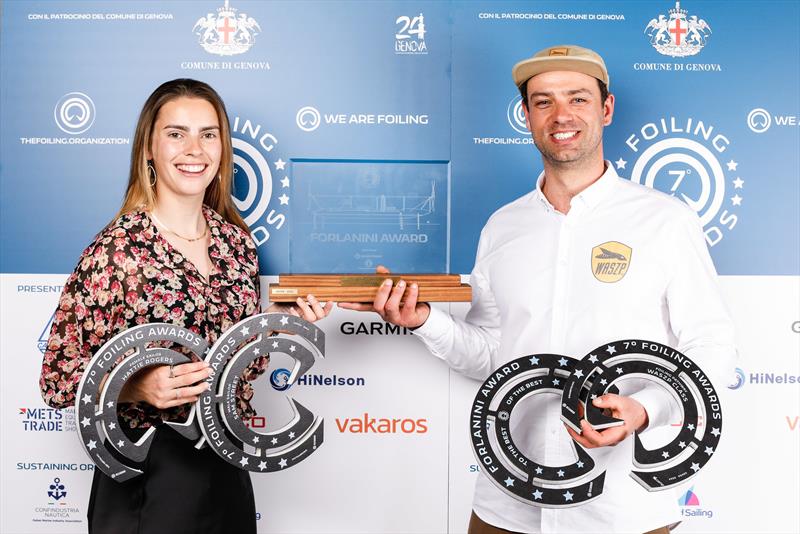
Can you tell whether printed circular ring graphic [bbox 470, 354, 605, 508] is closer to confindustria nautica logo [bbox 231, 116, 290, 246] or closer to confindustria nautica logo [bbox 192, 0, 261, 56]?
confindustria nautica logo [bbox 231, 116, 290, 246]

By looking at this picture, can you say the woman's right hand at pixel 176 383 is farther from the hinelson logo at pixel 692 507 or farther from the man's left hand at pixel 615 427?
the hinelson logo at pixel 692 507

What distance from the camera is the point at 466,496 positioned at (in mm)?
2854

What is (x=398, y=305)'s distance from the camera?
207 cm

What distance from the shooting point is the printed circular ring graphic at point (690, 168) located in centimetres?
283

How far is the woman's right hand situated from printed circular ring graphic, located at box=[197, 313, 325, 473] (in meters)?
0.02

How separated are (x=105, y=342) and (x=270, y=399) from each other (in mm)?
956

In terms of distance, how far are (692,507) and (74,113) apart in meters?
2.64

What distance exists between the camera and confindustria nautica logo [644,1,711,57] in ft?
9.32

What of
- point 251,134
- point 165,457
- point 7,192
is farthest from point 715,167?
point 7,192

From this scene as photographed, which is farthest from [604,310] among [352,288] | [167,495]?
[167,495]

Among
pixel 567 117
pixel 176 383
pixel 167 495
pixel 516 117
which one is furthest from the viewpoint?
pixel 516 117

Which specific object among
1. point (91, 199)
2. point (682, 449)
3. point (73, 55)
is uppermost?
point (73, 55)

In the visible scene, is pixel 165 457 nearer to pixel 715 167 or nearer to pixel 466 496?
pixel 466 496

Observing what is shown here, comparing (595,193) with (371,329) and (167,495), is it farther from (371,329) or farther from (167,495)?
(167,495)
